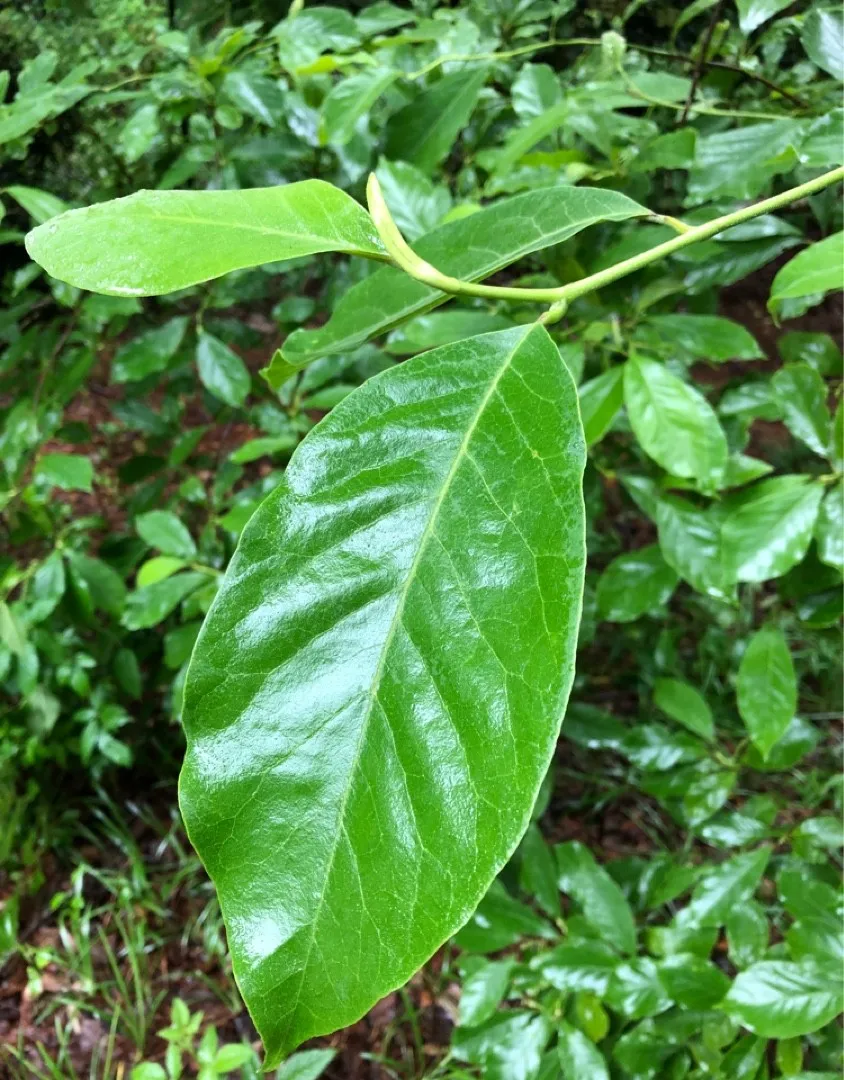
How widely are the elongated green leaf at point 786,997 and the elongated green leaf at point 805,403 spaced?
1.44 ft

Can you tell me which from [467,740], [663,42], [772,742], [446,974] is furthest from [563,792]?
[663,42]

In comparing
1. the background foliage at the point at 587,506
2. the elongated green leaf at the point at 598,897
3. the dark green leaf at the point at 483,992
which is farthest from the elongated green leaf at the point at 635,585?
the dark green leaf at the point at 483,992

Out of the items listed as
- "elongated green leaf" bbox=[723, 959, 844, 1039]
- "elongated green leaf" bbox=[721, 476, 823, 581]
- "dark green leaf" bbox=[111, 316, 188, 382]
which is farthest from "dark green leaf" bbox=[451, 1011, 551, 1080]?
"dark green leaf" bbox=[111, 316, 188, 382]

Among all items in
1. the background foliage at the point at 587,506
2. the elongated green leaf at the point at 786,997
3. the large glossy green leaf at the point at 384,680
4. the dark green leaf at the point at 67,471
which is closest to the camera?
the large glossy green leaf at the point at 384,680

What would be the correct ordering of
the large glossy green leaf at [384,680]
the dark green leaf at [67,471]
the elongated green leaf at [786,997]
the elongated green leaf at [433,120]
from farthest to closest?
the dark green leaf at [67,471] → the elongated green leaf at [433,120] → the elongated green leaf at [786,997] → the large glossy green leaf at [384,680]

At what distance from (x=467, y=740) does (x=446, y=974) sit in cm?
117

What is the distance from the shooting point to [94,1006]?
1.25m

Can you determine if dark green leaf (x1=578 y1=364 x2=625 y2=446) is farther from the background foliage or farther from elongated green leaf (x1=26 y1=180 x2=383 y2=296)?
elongated green leaf (x1=26 y1=180 x2=383 y2=296)

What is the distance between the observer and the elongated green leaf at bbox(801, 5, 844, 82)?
25.6 inches

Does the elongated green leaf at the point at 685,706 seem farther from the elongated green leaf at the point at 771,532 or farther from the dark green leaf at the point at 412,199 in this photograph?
the dark green leaf at the point at 412,199

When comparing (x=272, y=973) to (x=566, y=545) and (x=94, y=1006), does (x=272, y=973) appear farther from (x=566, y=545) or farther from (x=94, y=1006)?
(x=94, y=1006)

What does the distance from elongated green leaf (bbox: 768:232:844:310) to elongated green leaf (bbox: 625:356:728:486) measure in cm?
12

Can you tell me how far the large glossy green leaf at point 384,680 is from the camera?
0.25 metres

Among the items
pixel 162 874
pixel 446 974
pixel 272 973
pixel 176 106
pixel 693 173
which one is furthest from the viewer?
pixel 162 874
